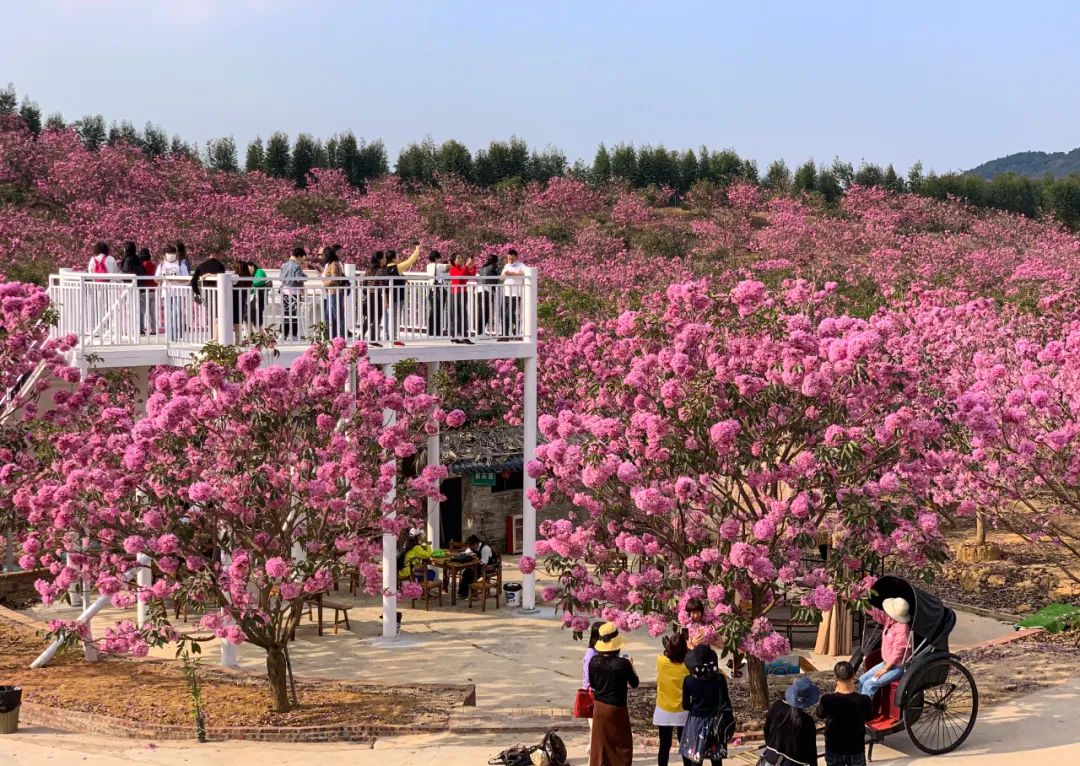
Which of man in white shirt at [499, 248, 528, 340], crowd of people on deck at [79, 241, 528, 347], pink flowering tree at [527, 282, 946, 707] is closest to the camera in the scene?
pink flowering tree at [527, 282, 946, 707]

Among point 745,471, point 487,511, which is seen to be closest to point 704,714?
point 745,471

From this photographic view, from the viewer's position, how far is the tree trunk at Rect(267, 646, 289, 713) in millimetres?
12312

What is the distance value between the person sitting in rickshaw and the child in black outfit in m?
1.69

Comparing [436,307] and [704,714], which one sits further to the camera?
[436,307]

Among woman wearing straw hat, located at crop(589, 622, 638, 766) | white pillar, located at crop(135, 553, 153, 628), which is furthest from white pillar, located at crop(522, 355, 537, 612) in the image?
woman wearing straw hat, located at crop(589, 622, 638, 766)

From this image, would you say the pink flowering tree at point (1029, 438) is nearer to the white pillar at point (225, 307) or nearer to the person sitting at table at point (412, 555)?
the person sitting at table at point (412, 555)

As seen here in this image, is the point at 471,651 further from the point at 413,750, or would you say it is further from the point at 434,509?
the point at 434,509

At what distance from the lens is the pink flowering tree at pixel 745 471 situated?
1091cm

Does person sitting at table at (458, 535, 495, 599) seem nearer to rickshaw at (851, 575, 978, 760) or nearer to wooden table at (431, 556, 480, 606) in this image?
wooden table at (431, 556, 480, 606)

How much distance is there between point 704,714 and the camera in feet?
31.6

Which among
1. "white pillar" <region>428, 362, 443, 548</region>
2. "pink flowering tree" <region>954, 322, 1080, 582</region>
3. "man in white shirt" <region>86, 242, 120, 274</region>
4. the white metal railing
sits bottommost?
"white pillar" <region>428, 362, 443, 548</region>

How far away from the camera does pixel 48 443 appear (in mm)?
13578

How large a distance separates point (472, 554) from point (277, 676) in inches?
237

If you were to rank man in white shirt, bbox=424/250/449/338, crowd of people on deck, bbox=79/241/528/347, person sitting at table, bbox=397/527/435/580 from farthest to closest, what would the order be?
person sitting at table, bbox=397/527/435/580 < man in white shirt, bbox=424/250/449/338 < crowd of people on deck, bbox=79/241/528/347
